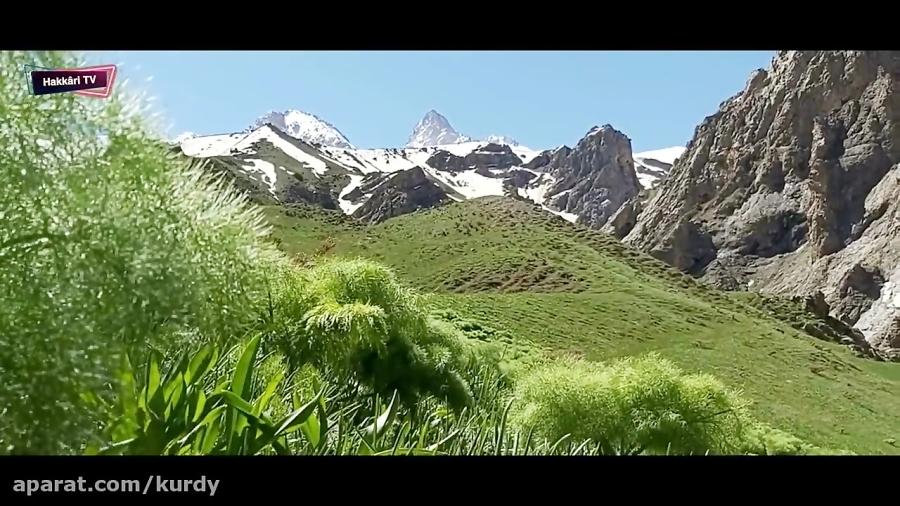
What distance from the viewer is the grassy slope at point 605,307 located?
8000mm

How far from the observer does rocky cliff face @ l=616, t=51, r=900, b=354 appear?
24.0 m

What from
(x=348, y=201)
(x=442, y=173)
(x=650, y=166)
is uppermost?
A: (x=650, y=166)

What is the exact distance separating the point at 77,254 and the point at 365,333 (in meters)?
1.04

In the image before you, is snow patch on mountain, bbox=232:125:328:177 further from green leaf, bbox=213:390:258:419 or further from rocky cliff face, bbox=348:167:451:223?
green leaf, bbox=213:390:258:419

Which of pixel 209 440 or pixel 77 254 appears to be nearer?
pixel 77 254

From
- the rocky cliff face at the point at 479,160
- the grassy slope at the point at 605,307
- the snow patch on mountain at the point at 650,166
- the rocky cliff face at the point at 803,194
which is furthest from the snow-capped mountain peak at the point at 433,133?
the grassy slope at the point at 605,307

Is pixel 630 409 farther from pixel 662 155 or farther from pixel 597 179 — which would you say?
pixel 662 155

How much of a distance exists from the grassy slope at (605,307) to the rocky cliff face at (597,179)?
1682 inches

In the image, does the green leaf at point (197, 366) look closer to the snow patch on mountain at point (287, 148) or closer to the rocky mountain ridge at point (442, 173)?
the rocky mountain ridge at point (442, 173)

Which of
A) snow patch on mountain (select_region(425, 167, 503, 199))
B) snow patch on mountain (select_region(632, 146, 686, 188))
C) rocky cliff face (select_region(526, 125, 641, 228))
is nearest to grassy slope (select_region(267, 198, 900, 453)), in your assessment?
rocky cliff face (select_region(526, 125, 641, 228))

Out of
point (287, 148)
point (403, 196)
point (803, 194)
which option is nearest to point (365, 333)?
point (803, 194)

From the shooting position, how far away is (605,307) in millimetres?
Answer: 11336

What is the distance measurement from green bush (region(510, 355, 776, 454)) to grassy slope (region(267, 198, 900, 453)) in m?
2.31
